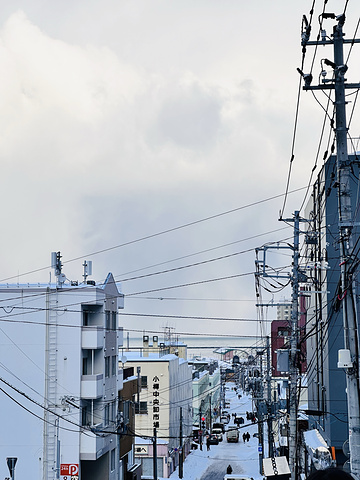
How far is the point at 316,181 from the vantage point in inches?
1379

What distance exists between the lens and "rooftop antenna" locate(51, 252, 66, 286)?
3459 cm

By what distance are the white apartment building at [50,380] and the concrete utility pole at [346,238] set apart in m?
23.3

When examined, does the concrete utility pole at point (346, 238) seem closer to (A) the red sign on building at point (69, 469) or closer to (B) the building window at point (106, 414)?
(A) the red sign on building at point (69, 469)

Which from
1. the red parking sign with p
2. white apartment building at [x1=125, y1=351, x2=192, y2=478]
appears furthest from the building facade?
white apartment building at [x1=125, y1=351, x2=192, y2=478]

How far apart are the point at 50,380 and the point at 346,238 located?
80.4ft

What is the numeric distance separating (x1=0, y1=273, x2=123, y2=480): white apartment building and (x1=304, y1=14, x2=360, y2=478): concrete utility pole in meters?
23.3

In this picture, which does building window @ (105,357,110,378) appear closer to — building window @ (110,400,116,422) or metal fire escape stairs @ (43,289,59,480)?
building window @ (110,400,116,422)

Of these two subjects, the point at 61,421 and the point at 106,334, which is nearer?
the point at 61,421

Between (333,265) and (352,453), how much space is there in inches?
836

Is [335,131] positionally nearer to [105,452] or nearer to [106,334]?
[106,334]

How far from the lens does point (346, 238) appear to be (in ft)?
40.0

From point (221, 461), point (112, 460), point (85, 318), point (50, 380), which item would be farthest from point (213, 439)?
point (50, 380)

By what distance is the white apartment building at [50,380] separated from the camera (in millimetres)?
32562

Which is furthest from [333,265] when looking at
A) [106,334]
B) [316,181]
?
[106,334]
